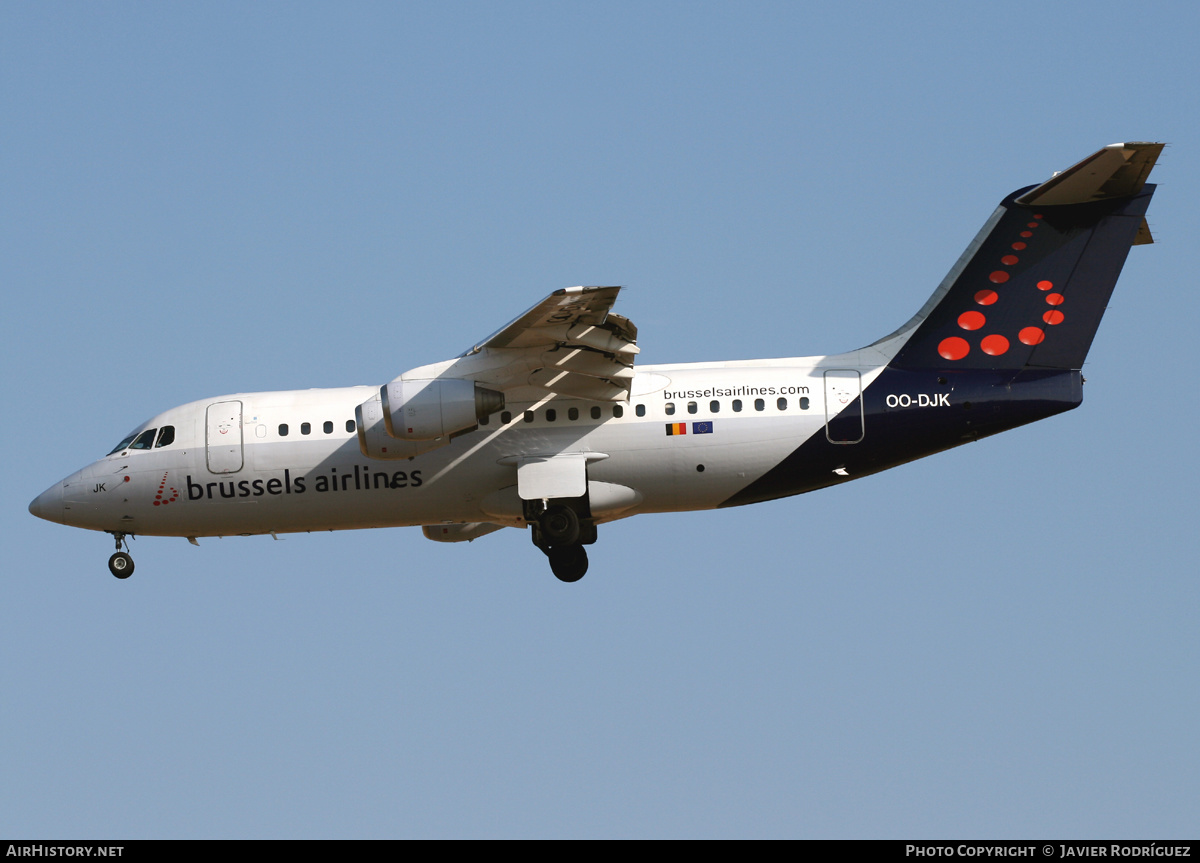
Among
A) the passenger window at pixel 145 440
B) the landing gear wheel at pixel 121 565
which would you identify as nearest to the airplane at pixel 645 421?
the passenger window at pixel 145 440

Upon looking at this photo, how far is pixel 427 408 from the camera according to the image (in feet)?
64.7

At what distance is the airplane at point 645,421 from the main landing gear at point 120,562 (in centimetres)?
26

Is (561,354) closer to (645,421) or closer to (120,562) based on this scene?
(645,421)

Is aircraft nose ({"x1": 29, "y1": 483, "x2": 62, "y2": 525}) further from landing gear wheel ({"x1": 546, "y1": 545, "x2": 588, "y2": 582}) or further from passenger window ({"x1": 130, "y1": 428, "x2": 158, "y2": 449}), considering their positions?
landing gear wheel ({"x1": 546, "y1": 545, "x2": 588, "y2": 582})

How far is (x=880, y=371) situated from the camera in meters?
21.0

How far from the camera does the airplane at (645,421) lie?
20.8m

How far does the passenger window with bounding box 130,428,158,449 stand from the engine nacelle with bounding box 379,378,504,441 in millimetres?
4176

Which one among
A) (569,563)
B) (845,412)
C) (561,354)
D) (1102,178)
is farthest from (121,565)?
(1102,178)

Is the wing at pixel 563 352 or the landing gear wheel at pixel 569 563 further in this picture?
the landing gear wheel at pixel 569 563

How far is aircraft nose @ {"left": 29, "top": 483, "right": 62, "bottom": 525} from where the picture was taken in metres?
22.2

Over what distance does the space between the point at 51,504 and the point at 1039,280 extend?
14308 mm

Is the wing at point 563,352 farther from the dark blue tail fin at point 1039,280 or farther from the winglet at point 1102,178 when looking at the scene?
the winglet at point 1102,178

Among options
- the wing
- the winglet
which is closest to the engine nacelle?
the wing
